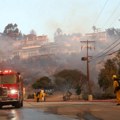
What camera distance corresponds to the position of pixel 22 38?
187500 mm

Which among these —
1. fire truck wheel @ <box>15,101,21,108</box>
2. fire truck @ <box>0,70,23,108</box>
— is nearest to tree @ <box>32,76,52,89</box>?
fire truck wheel @ <box>15,101,21,108</box>

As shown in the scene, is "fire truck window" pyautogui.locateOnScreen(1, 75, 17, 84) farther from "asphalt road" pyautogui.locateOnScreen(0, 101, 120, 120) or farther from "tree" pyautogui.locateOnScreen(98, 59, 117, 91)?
"tree" pyautogui.locateOnScreen(98, 59, 117, 91)

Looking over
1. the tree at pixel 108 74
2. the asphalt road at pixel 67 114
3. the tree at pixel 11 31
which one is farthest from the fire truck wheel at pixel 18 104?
the tree at pixel 11 31

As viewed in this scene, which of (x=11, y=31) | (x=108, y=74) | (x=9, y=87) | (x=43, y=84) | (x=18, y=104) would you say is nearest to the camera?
(x=9, y=87)

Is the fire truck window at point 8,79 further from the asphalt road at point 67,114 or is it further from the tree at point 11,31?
the tree at point 11,31

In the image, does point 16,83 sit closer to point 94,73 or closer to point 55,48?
point 94,73

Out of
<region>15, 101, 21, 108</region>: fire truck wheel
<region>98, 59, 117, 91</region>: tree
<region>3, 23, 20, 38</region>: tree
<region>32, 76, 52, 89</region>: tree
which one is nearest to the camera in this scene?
<region>15, 101, 21, 108</region>: fire truck wheel

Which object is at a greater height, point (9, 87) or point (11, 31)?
point (11, 31)

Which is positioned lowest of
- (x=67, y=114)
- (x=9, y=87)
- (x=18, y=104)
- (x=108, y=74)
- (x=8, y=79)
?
(x=67, y=114)

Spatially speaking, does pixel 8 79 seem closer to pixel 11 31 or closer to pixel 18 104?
pixel 18 104

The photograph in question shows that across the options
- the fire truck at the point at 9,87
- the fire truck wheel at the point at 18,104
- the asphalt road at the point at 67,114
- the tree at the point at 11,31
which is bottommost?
the asphalt road at the point at 67,114

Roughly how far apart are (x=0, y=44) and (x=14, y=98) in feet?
398

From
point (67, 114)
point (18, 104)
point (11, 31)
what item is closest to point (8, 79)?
point (18, 104)

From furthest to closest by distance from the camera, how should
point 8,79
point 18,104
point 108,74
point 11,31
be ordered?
point 11,31 → point 108,74 → point 18,104 → point 8,79
